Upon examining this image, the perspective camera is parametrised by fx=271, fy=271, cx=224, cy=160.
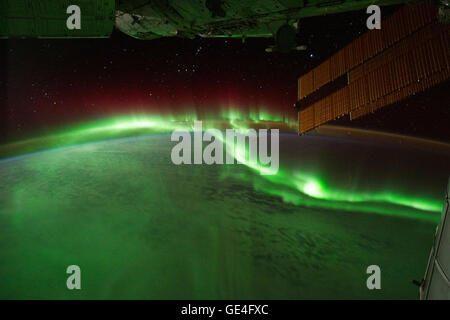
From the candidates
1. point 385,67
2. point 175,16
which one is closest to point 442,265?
point 385,67

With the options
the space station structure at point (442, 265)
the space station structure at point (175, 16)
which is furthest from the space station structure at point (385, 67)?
the space station structure at point (442, 265)

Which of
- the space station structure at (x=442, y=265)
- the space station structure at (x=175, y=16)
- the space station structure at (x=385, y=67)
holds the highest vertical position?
the space station structure at (x=175, y=16)

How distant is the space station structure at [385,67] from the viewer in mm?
2867

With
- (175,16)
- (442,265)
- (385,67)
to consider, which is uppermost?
(175,16)

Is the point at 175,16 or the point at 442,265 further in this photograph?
the point at 175,16

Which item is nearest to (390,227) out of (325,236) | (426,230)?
(426,230)

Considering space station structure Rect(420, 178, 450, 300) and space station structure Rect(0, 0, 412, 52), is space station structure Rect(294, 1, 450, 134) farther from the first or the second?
space station structure Rect(420, 178, 450, 300)

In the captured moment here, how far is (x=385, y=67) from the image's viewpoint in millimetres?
3250

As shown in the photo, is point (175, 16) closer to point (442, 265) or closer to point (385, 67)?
point (385, 67)

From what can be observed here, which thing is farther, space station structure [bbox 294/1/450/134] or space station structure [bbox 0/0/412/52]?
space station structure [bbox 0/0/412/52]

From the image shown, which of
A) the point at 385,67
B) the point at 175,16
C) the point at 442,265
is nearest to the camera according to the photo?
the point at 442,265

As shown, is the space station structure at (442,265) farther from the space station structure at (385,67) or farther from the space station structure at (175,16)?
the space station structure at (175,16)

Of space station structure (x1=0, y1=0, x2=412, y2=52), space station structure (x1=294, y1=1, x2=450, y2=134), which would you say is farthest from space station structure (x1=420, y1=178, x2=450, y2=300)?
space station structure (x1=0, y1=0, x2=412, y2=52)

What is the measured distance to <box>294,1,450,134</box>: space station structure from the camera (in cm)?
287
